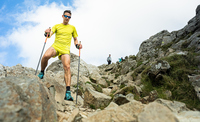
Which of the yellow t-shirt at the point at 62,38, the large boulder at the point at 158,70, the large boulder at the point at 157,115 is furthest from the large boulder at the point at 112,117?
the large boulder at the point at 158,70

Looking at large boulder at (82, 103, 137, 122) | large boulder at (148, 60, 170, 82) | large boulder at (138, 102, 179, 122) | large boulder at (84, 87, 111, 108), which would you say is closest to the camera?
large boulder at (138, 102, 179, 122)

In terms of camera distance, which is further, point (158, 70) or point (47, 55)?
point (158, 70)

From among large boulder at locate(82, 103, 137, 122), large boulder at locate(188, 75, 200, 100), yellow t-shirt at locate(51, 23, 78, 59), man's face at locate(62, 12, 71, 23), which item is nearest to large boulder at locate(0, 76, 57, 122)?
large boulder at locate(82, 103, 137, 122)

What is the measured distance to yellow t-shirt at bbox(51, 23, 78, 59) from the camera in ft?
16.0

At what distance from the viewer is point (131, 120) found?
7.91 ft

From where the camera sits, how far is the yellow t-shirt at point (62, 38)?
16.0 ft

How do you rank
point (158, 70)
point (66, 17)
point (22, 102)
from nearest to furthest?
point (22, 102), point (66, 17), point (158, 70)

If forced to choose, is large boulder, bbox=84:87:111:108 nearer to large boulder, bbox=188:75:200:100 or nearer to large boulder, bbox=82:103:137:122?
large boulder, bbox=82:103:137:122

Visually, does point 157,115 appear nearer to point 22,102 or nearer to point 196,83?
point 22,102

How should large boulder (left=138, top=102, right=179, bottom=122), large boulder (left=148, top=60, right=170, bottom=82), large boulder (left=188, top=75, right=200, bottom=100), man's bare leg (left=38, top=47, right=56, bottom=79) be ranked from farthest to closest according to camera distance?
large boulder (left=148, top=60, right=170, bottom=82)
large boulder (left=188, top=75, right=200, bottom=100)
man's bare leg (left=38, top=47, right=56, bottom=79)
large boulder (left=138, top=102, right=179, bottom=122)

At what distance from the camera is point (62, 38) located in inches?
199

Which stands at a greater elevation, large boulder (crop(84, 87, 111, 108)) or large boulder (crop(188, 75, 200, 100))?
large boulder (crop(188, 75, 200, 100))

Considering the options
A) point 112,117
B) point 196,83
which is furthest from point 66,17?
point 196,83

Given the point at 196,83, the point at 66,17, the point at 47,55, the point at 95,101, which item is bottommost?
the point at 95,101
